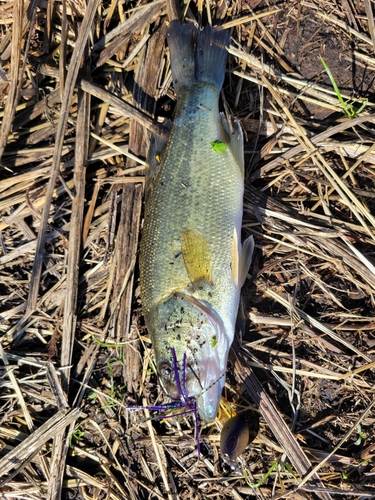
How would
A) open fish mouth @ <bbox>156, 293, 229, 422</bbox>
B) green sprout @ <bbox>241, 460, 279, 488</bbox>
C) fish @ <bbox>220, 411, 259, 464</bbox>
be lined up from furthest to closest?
green sprout @ <bbox>241, 460, 279, 488</bbox>, fish @ <bbox>220, 411, 259, 464</bbox>, open fish mouth @ <bbox>156, 293, 229, 422</bbox>

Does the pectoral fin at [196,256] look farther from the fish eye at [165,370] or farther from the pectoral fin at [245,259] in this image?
the fish eye at [165,370]

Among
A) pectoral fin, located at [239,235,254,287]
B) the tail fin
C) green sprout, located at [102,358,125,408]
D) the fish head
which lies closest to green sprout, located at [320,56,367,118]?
the tail fin

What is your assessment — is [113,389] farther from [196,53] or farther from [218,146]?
[196,53]

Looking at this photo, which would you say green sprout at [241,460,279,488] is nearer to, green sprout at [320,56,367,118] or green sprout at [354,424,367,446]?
green sprout at [354,424,367,446]

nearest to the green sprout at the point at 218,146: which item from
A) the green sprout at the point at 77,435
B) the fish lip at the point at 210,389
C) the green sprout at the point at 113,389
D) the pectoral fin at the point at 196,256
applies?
the pectoral fin at the point at 196,256

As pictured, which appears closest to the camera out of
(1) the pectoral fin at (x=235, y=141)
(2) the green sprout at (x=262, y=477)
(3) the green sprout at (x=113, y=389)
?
(1) the pectoral fin at (x=235, y=141)

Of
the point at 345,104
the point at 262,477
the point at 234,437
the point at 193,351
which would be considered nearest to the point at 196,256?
the point at 193,351
